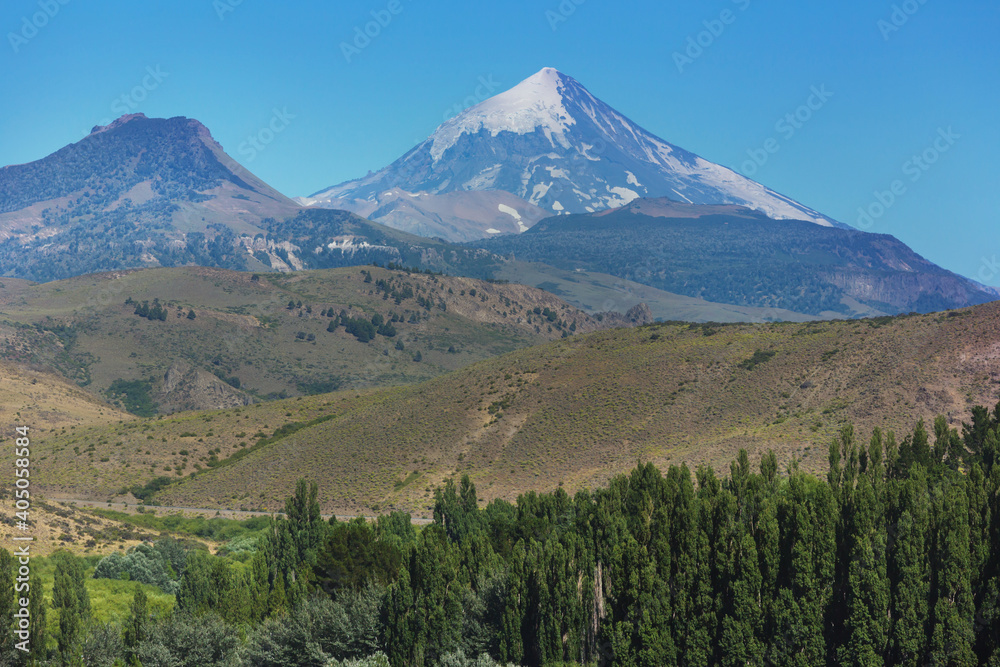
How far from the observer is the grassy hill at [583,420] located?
9981 centimetres

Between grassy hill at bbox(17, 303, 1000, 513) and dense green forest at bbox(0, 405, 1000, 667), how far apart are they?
43239 millimetres

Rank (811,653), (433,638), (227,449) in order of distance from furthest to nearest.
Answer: (227,449) < (433,638) < (811,653)

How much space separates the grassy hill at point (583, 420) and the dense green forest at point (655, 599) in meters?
43.2

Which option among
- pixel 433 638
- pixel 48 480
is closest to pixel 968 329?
pixel 433 638

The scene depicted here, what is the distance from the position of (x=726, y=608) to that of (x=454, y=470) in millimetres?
69055

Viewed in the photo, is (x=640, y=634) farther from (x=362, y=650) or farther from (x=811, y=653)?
(x=362, y=650)

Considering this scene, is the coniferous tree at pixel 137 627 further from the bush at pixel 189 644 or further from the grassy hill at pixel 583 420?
the grassy hill at pixel 583 420

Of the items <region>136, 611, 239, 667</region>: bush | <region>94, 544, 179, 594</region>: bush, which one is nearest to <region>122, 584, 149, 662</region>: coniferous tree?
<region>136, 611, 239, 667</region>: bush

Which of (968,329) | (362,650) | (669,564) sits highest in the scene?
(968,329)

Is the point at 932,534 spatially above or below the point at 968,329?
below

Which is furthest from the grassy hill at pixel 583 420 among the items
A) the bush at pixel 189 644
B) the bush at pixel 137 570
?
the bush at pixel 189 644

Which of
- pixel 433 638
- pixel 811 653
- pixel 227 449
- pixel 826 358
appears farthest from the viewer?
pixel 227 449

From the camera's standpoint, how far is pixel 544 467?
106188mm

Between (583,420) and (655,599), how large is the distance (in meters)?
71.3
